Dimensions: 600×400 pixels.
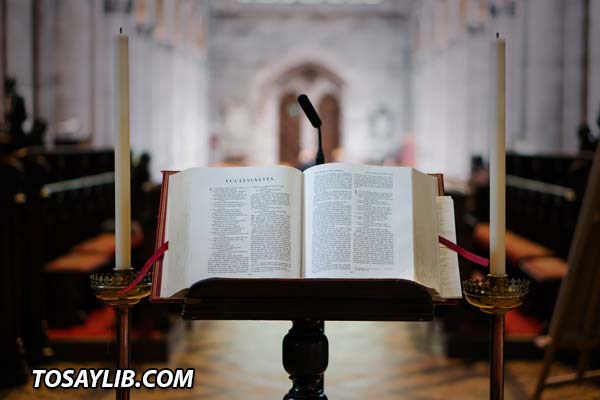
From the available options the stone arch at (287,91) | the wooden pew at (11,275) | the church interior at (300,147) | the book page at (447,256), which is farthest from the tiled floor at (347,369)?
the stone arch at (287,91)

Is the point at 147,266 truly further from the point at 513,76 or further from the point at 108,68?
the point at 108,68

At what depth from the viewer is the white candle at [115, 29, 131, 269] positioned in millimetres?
2012

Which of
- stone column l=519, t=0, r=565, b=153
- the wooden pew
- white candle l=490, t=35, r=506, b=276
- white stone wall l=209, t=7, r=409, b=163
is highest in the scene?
white stone wall l=209, t=7, r=409, b=163

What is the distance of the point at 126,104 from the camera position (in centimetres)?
204

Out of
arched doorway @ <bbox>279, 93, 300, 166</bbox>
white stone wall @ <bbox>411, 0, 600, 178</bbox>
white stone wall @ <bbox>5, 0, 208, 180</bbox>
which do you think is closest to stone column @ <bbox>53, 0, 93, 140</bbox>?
white stone wall @ <bbox>5, 0, 208, 180</bbox>

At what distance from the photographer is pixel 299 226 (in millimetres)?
2029

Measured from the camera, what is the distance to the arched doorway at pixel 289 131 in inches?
1122

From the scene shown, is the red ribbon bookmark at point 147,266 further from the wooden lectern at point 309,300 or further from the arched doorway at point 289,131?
the arched doorway at point 289,131

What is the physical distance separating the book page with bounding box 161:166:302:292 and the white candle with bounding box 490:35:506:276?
46cm

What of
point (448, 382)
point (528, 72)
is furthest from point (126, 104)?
point (528, 72)

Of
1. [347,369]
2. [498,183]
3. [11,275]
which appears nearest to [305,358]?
[498,183]

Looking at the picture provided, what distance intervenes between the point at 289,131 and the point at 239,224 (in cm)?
2679

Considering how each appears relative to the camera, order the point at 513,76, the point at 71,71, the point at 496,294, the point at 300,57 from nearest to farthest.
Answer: the point at 496,294
the point at 71,71
the point at 513,76
the point at 300,57

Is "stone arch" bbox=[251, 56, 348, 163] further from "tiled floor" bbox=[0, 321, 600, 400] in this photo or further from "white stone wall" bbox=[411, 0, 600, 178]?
"tiled floor" bbox=[0, 321, 600, 400]
